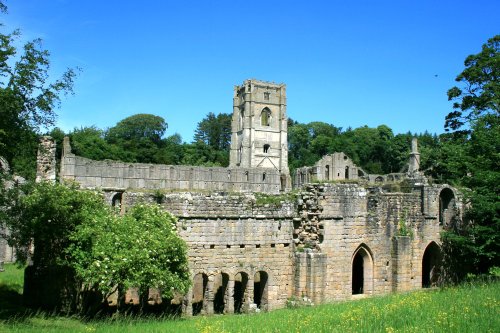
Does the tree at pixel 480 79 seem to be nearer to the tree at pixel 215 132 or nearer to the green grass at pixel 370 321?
the green grass at pixel 370 321

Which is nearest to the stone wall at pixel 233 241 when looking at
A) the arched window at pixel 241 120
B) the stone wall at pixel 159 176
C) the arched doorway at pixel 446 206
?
the stone wall at pixel 159 176

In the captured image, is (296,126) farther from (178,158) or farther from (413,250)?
(413,250)

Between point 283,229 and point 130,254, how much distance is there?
7589 millimetres

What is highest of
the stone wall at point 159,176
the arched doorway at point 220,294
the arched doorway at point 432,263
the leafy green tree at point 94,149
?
the leafy green tree at point 94,149

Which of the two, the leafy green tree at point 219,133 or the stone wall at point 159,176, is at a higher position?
the leafy green tree at point 219,133

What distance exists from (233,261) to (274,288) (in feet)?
7.18

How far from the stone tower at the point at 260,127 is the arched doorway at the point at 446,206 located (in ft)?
145

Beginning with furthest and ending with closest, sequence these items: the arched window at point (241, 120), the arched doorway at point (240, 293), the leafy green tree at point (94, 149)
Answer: the arched window at point (241, 120) < the leafy green tree at point (94, 149) < the arched doorway at point (240, 293)

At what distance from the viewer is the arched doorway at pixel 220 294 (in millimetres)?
19578

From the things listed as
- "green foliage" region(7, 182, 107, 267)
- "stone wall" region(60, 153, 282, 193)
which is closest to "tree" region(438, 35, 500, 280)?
"stone wall" region(60, 153, 282, 193)

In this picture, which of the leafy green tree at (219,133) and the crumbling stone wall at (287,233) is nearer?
the crumbling stone wall at (287,233)

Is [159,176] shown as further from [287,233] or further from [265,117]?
[265,117]

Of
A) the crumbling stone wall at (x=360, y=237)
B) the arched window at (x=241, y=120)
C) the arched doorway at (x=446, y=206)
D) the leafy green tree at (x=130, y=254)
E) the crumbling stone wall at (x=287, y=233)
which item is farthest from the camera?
the arched window at (x=241, y=120)

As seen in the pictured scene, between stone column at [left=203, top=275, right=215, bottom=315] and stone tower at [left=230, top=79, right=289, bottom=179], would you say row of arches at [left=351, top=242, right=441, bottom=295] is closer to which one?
stone column at [left=203, top=275, right=215, bottom=315]
